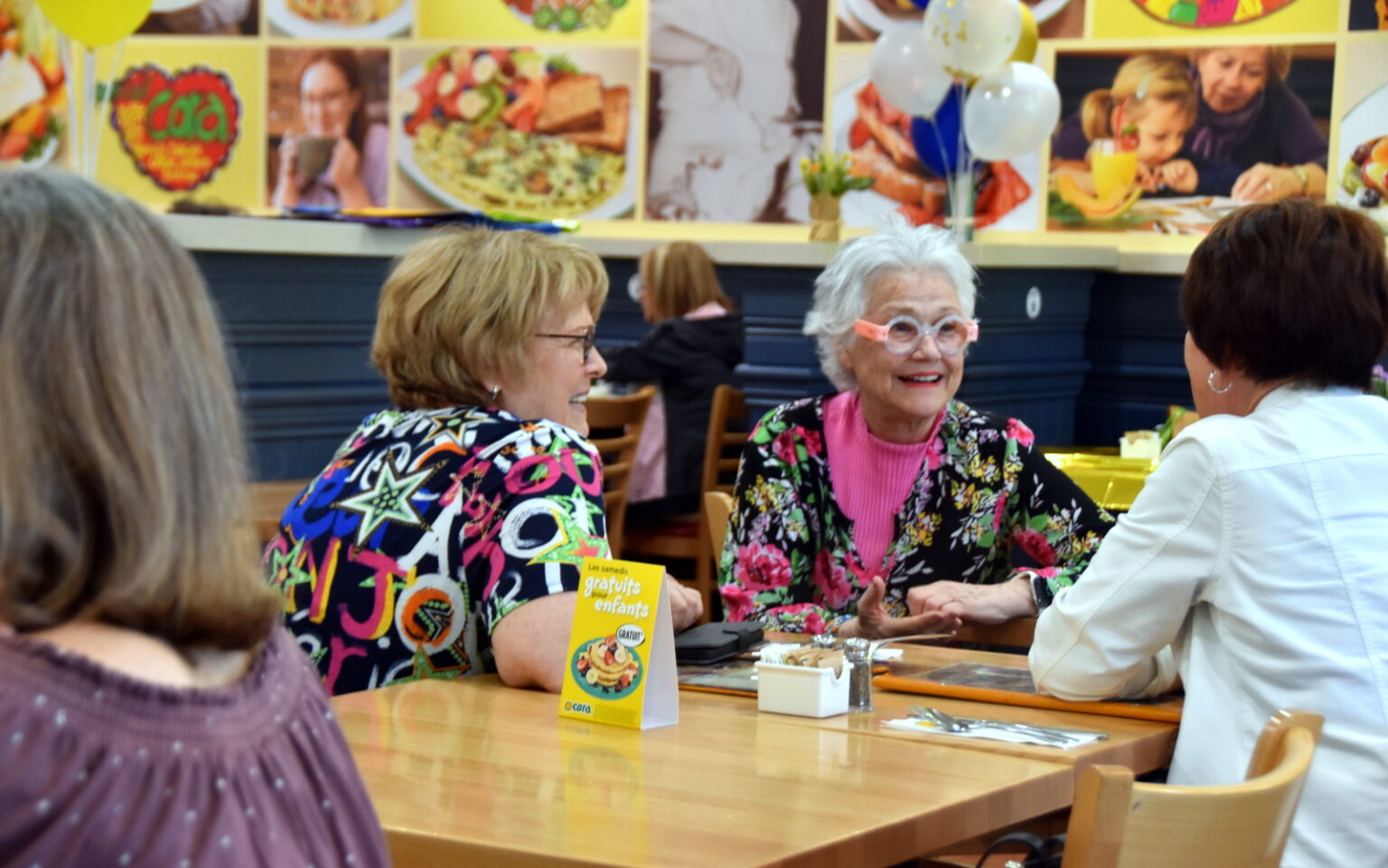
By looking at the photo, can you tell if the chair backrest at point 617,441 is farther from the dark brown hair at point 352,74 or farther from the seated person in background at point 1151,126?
the dark brown hair at point 352,74

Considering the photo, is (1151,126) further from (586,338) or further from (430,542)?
(430,542)

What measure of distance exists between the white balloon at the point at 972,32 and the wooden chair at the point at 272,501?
2.64 metres

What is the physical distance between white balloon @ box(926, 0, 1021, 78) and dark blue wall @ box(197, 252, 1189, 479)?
700 millimetres

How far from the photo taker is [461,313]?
7.92 feet

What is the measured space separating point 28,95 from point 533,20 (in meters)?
2.48

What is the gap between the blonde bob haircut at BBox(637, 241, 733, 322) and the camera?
239 inches

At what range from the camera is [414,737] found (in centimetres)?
189

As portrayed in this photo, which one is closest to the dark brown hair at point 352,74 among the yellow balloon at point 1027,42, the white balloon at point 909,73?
the white balloon at point 909,73

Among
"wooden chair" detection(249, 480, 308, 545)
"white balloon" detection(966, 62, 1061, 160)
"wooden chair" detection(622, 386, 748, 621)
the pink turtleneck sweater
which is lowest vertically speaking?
"wooden chair" detection(622, 386, 748, 621)

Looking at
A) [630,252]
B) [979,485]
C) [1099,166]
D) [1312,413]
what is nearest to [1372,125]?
[1099,166]

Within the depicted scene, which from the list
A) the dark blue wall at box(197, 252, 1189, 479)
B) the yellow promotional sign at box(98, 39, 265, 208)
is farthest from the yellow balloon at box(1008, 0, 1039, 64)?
the yellow promotional sign at box(98, 39, 265, 208)

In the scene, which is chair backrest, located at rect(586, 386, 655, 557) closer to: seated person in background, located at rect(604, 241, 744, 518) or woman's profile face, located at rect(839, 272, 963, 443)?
seated person in background, located at rect(604, 241, 744, 518)

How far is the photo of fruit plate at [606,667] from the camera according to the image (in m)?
2.00

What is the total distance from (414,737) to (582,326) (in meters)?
0.80
